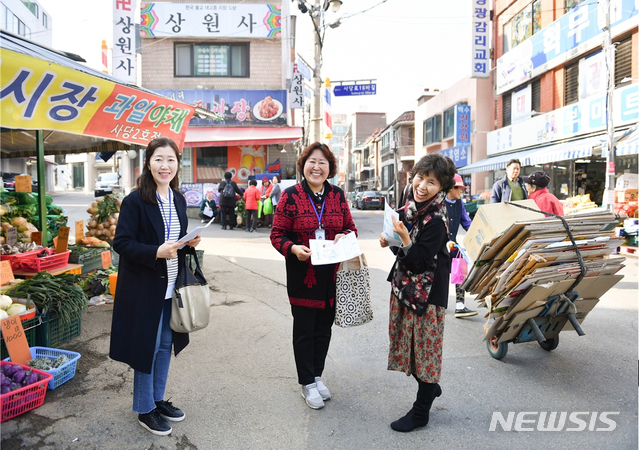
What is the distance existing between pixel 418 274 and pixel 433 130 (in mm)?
30591

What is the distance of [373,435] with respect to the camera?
301 cm

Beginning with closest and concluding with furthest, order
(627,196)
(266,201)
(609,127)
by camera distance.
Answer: (627,196) → (609,127) → (266,201)

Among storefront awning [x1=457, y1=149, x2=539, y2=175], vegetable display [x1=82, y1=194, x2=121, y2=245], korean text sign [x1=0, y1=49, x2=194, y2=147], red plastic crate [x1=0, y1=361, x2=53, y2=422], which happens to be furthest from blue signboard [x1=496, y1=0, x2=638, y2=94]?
red plastic crate [x1=0, y1=361, x2=53, y2=422]

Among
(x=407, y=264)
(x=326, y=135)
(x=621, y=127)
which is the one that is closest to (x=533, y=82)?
(x=621, y=127)

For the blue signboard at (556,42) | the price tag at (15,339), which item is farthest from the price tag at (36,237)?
the blue signboard at (556,42)

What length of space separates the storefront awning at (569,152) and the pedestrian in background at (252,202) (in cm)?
957

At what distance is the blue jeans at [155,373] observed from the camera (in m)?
2.97

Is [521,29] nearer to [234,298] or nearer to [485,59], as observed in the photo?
[485,59]

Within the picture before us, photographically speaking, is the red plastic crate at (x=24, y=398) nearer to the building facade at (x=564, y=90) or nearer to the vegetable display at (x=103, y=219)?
the vegetable display at (x=103, y=219)

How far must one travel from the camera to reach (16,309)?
3686 millimetres

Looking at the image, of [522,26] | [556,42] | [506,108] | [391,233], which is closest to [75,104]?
[391,233]

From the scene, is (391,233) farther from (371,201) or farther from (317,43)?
(371,201)

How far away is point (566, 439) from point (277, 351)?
2497 millimetres

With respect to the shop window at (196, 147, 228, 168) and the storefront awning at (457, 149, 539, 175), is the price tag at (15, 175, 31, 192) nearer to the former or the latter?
the shop window at (196, 147, 228, 168)
